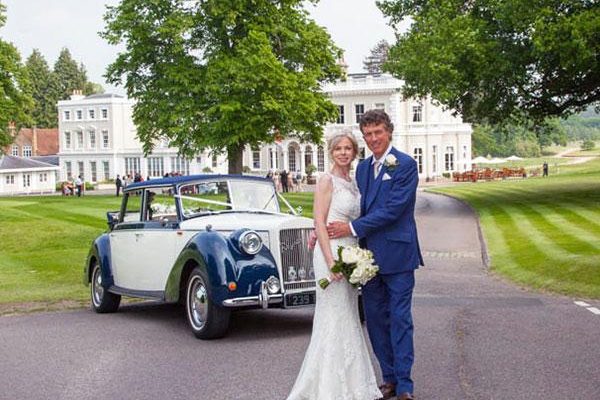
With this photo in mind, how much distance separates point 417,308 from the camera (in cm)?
1188

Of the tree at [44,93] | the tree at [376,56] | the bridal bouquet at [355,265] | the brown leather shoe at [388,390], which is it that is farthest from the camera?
the tree at [376,56]

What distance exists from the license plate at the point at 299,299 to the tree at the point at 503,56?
20.5m

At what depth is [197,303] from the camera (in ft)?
33.1

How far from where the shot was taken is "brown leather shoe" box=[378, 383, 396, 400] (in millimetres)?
6754

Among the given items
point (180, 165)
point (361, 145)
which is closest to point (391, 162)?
point (361, 145)

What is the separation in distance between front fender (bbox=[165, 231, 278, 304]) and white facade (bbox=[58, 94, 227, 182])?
92.8 meters

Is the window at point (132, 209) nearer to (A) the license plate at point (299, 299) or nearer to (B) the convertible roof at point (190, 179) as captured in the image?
(B) the convertible roof at point (190, 179)

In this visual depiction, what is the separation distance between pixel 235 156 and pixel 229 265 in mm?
35162

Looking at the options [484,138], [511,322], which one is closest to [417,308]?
[511,322]

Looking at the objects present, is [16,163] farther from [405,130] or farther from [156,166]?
[405,130]

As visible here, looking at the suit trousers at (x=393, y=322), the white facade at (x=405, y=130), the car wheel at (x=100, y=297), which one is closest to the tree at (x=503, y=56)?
the car wheel at (x=100, y=297)

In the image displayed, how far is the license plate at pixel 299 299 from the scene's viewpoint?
32.0ft

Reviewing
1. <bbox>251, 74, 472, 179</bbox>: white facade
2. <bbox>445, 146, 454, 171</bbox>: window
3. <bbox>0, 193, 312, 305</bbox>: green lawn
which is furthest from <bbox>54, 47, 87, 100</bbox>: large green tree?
<bbox>0, 193, 312, 305</bbox>: green lawn

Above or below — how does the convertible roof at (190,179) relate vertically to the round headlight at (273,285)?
above
